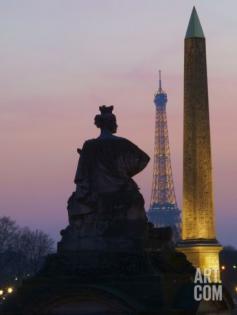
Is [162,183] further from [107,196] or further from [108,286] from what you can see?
[108,286]

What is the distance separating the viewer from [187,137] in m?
51.9

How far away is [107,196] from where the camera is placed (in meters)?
25.4

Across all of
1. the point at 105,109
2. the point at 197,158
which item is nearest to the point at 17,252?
the point at 197,158

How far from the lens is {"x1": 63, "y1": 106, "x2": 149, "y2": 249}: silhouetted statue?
82.6ft

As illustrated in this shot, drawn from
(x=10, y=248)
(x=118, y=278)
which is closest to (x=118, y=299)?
(x=118, y=278)

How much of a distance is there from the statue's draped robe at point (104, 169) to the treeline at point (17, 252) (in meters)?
49.1

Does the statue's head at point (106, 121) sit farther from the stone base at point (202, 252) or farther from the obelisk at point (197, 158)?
the obelisk at point (197, 158)

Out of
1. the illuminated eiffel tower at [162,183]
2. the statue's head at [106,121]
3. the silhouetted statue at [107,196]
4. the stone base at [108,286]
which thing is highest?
the illuminated eiffel tower at [162,183]

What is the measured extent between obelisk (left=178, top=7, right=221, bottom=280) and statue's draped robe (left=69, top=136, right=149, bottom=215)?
25.7m

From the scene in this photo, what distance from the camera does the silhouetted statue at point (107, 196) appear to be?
82.6 ft

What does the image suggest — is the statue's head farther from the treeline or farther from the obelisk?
the treeline

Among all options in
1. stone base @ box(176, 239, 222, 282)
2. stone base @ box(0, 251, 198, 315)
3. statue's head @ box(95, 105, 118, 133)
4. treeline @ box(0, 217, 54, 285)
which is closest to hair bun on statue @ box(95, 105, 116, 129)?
statue's head @ box(95, 105, 118, 133)

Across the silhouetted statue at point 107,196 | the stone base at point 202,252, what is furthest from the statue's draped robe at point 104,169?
the stone base at point 202,252

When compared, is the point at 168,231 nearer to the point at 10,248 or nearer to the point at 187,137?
the point at 187,137
